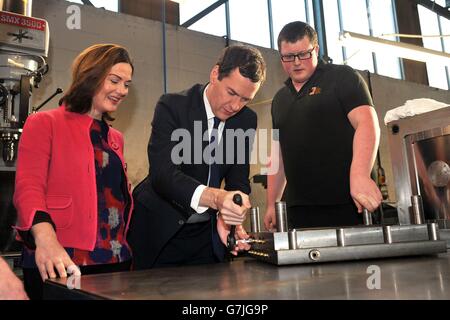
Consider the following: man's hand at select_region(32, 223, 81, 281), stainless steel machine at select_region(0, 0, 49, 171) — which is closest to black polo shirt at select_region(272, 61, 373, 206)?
man's hand at select_region(32, 223, 81, 281)

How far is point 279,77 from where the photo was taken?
169 inches

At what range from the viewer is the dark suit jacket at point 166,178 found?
1.15 metres

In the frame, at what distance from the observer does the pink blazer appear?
103 centimetres

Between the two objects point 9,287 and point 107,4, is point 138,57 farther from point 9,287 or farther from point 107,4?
point 9,287

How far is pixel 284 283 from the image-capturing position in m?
0.58

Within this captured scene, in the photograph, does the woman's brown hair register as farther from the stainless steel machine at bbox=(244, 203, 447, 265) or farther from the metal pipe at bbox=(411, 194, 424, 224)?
the metal pipe at bbox=(411, 194, 424, 224)

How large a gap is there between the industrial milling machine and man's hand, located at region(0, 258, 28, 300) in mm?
431

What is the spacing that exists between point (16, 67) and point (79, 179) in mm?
1033

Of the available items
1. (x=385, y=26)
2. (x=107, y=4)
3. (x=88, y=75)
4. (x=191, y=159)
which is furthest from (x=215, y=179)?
(x=385, y=26)

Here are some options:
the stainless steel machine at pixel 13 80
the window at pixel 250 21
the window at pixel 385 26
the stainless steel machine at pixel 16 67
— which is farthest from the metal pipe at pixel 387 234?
the window at pixel 385 26

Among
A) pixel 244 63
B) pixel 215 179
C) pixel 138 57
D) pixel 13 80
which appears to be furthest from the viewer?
pixel 138 57

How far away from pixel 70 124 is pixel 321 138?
2.67 ft

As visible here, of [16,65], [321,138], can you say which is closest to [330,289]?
[321,138]
